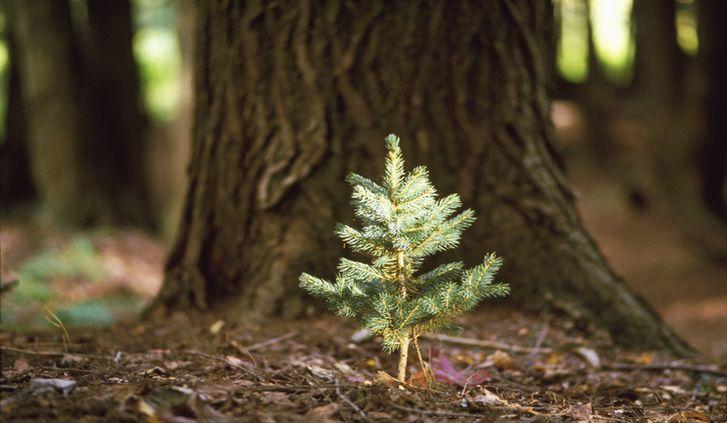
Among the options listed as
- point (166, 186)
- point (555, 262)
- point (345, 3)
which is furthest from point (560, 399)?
point (166, 186)

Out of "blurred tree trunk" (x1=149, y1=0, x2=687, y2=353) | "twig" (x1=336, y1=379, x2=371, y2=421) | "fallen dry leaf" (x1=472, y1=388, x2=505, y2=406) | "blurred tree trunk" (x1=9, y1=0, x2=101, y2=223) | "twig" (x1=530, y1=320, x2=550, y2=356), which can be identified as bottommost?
"twig" (x1=336, y1=379, x2=371, y2=421)

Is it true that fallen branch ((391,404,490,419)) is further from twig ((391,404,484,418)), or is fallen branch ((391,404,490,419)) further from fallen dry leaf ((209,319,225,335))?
fallen dry leaf ((209,319,225,335))

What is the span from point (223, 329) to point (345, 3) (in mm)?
1831

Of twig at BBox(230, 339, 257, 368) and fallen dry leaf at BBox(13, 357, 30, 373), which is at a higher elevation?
twig at BBox(230, 339, 257, 368)

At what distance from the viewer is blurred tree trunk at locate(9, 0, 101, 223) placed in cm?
885

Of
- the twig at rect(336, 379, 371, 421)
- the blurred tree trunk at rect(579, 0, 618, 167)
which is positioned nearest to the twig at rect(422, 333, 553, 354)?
the twig at rect(336, 379, 371, 421)

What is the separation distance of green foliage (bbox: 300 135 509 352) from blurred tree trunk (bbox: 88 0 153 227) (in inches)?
308

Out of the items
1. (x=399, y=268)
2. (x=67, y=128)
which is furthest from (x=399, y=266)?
(x=67, y=128)

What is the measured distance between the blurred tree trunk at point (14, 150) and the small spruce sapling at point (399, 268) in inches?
357

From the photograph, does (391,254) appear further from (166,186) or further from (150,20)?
(150,20)

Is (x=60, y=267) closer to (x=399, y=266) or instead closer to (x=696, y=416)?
(x=399, y=266)

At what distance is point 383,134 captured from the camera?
3510 millimetres

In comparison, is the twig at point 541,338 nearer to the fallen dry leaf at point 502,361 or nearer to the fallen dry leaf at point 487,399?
the fallen dry leaf at point 502,361

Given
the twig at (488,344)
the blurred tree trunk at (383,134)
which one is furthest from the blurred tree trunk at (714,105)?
the twig at (488,344)
